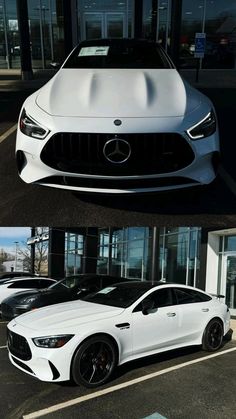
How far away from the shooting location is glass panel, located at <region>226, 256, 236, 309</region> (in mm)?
15742

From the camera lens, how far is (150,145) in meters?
4.93

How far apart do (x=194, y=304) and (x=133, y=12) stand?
20.7m

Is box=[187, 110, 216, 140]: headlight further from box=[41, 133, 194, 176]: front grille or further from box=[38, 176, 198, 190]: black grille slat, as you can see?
box=[38, 176, 198, 190]: black grille slat

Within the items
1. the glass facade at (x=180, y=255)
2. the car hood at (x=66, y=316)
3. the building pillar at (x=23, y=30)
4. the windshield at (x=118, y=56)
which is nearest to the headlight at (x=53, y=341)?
the car hood at (x=66, y=316)

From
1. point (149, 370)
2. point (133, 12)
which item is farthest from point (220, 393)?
point (133, 12)

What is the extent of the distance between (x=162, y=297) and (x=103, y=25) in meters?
21.5

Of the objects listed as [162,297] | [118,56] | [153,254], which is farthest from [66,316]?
[153,254]

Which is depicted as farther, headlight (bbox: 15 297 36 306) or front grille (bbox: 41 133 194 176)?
headlight (bbox: 15 297 36 306)

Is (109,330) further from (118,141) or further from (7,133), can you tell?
(7,133)

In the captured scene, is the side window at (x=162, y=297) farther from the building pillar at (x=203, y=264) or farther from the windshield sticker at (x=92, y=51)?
the building pillar at (x=203, y=264)

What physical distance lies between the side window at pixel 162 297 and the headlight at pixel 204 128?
2.40 m

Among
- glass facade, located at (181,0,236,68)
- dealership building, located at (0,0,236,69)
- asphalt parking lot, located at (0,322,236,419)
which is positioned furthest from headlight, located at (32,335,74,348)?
glass facade, located at (181,0,236,68)

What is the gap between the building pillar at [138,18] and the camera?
76.3 ft

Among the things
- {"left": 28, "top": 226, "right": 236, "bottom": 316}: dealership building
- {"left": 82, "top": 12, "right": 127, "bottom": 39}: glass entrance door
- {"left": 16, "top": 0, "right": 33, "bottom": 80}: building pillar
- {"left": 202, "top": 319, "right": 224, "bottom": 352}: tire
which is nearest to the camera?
{"left": 202, "top": 319, "right": 224, "bottom": 352}: tire
